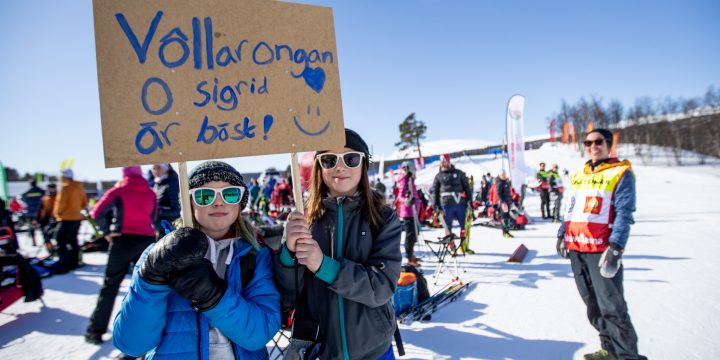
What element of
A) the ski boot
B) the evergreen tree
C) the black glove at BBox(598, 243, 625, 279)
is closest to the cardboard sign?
the black glove at BBox(598, 243, 625, 279)

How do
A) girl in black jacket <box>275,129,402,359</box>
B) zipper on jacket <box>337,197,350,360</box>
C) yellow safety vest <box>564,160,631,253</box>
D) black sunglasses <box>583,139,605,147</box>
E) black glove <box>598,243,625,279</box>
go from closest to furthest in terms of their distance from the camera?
girl in black jacket <box>275,129,402,359</box> → zipper on jacket <box>337,197,350,360</box> → black glove <box>598,243,625,279</box> → yellow safety vest <box>564,160,631,253</box> → black sunglasses <box>583,139,605,147</box>

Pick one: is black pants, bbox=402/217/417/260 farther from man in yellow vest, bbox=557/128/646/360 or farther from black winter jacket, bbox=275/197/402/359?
black winter jacket, bbox=275/197/402/359

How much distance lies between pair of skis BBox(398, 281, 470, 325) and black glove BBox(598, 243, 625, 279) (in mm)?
2079

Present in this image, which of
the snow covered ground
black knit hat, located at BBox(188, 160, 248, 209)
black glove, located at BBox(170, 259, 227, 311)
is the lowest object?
the snow covered ground

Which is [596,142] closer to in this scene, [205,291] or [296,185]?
[296,185]

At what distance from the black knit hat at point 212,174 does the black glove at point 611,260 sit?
2886 mm

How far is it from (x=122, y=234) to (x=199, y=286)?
332 cm

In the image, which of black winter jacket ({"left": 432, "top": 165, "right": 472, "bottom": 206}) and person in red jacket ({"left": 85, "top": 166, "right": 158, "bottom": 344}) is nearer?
person in red jacket ({"left": 85, "top": 166, "right": 158, "bottom": 344})

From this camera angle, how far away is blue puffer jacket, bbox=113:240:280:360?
4.05 feet

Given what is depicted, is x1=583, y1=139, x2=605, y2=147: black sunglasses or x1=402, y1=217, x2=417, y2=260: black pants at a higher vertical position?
x1=583, y1=139, x2=605, y2=147: black sunglasses

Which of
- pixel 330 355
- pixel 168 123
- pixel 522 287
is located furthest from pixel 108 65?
pixel 522 287

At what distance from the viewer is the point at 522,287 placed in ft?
A: 15.5

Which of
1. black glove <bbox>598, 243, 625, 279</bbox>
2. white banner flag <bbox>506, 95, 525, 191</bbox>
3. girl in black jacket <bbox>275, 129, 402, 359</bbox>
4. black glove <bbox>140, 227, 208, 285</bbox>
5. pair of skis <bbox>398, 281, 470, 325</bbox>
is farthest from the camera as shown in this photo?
white banner flag <bbox>506, 95, 525, 191</bbox>

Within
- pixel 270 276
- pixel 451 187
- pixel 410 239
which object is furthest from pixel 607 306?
pixel 451 187
